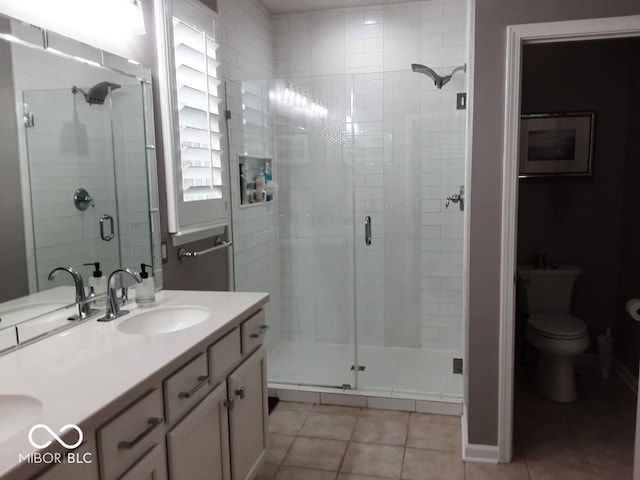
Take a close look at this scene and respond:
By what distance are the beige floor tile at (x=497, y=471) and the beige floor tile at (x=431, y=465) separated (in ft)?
0.15

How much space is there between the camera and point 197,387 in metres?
1.64

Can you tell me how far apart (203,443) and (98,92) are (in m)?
1.40

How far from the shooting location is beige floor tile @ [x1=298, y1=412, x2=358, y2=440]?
9.29 feet

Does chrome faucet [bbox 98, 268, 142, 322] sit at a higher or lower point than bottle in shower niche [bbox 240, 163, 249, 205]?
lower

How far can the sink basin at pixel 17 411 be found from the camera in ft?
4.05

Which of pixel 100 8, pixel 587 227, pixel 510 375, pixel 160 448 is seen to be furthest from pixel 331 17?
pixel 160 448

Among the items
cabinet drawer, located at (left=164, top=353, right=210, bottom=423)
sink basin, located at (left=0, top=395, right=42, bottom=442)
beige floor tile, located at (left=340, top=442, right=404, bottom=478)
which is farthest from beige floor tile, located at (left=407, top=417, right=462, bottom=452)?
sink basin, located at (left=0, top=395, right=42, bottom=442)

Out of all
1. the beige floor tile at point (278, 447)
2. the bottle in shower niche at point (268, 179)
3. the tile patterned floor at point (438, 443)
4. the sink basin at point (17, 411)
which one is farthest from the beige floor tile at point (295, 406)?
the sink basin at point (17, 411)

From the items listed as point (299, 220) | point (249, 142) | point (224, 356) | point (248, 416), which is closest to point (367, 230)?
point (299, 220)

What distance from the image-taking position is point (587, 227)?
365 cm

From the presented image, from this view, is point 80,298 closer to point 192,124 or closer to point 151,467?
point 151,467

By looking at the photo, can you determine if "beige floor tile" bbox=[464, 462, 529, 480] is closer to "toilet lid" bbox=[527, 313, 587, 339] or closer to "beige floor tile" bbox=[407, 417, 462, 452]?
"beige floor tile" bbox=[407, 417, 462, 452]

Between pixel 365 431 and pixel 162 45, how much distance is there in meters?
2.28

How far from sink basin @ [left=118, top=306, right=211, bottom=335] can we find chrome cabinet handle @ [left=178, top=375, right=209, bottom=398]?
0.35 m
